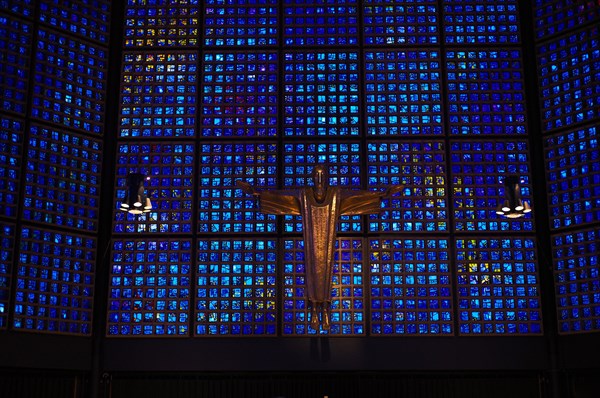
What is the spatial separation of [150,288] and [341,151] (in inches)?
166

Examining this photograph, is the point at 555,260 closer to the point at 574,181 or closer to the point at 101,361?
the point at 574,181

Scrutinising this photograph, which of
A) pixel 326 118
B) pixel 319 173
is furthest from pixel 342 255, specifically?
pixel 326 118

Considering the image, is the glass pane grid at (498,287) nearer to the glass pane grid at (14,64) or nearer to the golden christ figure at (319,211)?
the golden christ figure at (319,211)

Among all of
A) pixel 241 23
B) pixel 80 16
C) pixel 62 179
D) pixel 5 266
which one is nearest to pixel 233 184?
pixel 62 179

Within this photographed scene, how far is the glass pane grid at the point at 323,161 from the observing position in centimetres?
1427

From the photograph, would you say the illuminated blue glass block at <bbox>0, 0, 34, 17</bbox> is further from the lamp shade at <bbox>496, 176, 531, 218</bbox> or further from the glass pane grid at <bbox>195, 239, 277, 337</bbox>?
the lamp shade at <bbox>496, 176, 531, 218</bbox>

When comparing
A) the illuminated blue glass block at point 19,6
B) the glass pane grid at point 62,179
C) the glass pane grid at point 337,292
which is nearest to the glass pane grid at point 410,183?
the glass pane grid at point 337,292

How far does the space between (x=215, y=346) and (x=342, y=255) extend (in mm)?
2719

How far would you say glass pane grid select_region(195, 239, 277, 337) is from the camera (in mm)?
13641

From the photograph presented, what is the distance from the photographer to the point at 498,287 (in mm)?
13750

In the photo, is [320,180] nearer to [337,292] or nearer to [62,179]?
[337,292]

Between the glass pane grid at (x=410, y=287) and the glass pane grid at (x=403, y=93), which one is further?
the glass pane grid at (x=403, y=93)

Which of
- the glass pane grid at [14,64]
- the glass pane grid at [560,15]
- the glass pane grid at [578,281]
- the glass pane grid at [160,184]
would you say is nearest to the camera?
the glass pane grid at [578,281]

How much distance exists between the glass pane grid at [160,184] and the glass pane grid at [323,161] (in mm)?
1792
